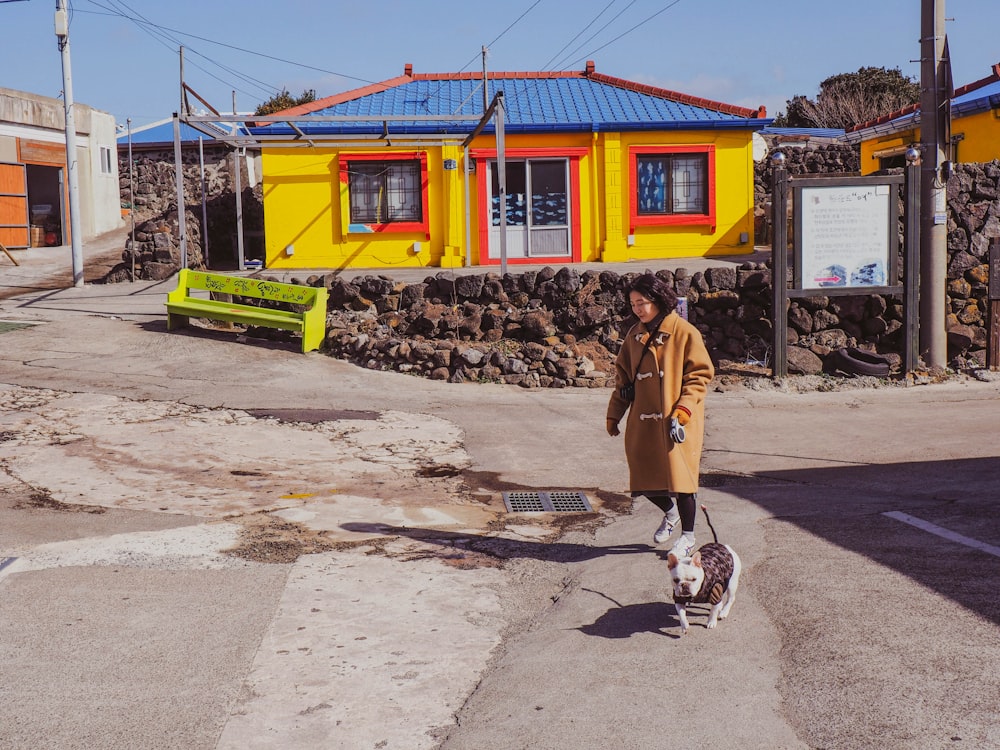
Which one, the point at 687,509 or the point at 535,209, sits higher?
the point at 535,209

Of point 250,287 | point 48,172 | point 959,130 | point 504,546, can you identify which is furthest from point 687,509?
point 48,172

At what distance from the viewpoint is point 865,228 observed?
13.3 meters

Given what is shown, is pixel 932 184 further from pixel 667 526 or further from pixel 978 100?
pixel 978 100

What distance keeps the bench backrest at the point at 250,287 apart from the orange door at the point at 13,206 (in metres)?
15.5

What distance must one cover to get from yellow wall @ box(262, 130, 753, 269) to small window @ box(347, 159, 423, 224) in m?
0.31

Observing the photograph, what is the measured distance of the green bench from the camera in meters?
14.3

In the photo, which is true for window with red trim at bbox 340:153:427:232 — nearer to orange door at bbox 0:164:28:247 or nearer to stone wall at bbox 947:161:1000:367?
stone wall at bbox 947:161:1000:367

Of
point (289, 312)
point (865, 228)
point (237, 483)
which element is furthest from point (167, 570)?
point (865, 228)

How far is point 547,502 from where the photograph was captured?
783cm

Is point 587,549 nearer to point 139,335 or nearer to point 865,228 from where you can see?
point 865,228

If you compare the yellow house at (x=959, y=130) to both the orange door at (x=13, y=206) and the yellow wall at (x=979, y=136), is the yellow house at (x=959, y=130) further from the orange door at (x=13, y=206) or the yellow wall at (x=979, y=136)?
the orange door at (x=13, y=206)

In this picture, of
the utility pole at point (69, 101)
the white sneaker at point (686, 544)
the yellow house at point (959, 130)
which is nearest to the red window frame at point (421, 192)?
the utility pole at point (69, 101)

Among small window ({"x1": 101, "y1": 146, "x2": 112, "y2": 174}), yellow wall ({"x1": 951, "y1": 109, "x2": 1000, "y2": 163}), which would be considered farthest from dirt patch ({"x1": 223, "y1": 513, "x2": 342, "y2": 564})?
small window ({"x1": 101, "y1": 146, "x2": 112, "y2": 174})

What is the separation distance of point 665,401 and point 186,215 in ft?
66.7
